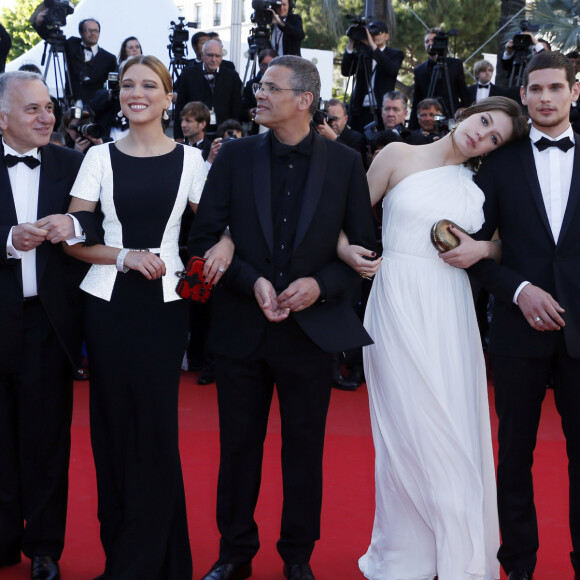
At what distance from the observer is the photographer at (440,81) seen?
780 centimetres

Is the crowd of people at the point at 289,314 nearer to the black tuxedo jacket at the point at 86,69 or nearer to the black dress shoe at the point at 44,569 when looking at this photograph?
the black dress shoe at the point at 44,569

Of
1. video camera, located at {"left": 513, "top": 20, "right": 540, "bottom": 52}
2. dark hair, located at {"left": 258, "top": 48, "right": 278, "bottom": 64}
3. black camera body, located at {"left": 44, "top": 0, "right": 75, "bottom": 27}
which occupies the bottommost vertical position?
dark hair, located at {"left": 258, "top": 48, "right": 278, "bottom": 64}

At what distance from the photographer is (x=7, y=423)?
298 cm

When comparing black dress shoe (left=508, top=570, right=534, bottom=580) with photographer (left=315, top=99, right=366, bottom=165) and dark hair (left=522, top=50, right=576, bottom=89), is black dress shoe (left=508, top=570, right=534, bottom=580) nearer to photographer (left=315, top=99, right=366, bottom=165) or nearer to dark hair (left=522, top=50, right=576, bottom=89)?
dark hair (left=522, top=50, right=576, bottom=89)

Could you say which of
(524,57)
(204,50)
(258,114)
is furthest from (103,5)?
(258,114)

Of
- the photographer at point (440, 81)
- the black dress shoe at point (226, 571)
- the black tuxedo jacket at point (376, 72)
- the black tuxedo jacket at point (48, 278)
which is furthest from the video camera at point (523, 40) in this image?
the black dress shoe at point (226, 571)

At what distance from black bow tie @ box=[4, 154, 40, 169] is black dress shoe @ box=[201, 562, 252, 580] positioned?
1.51 metres

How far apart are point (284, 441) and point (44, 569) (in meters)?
0.94

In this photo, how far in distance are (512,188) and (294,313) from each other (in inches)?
34.2

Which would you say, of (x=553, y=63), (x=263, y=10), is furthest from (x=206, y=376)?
(x=553, y=63)

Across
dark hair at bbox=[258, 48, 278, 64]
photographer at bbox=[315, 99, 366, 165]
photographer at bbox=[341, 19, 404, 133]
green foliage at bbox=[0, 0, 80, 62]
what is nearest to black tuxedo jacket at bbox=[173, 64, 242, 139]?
Result: dark hair at bbox=[258, 48, 278, 64]

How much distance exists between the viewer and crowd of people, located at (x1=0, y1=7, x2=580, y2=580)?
2785 millimetres

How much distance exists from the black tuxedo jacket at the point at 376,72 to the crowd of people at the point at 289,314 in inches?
182

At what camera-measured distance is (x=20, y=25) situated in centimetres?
3594
